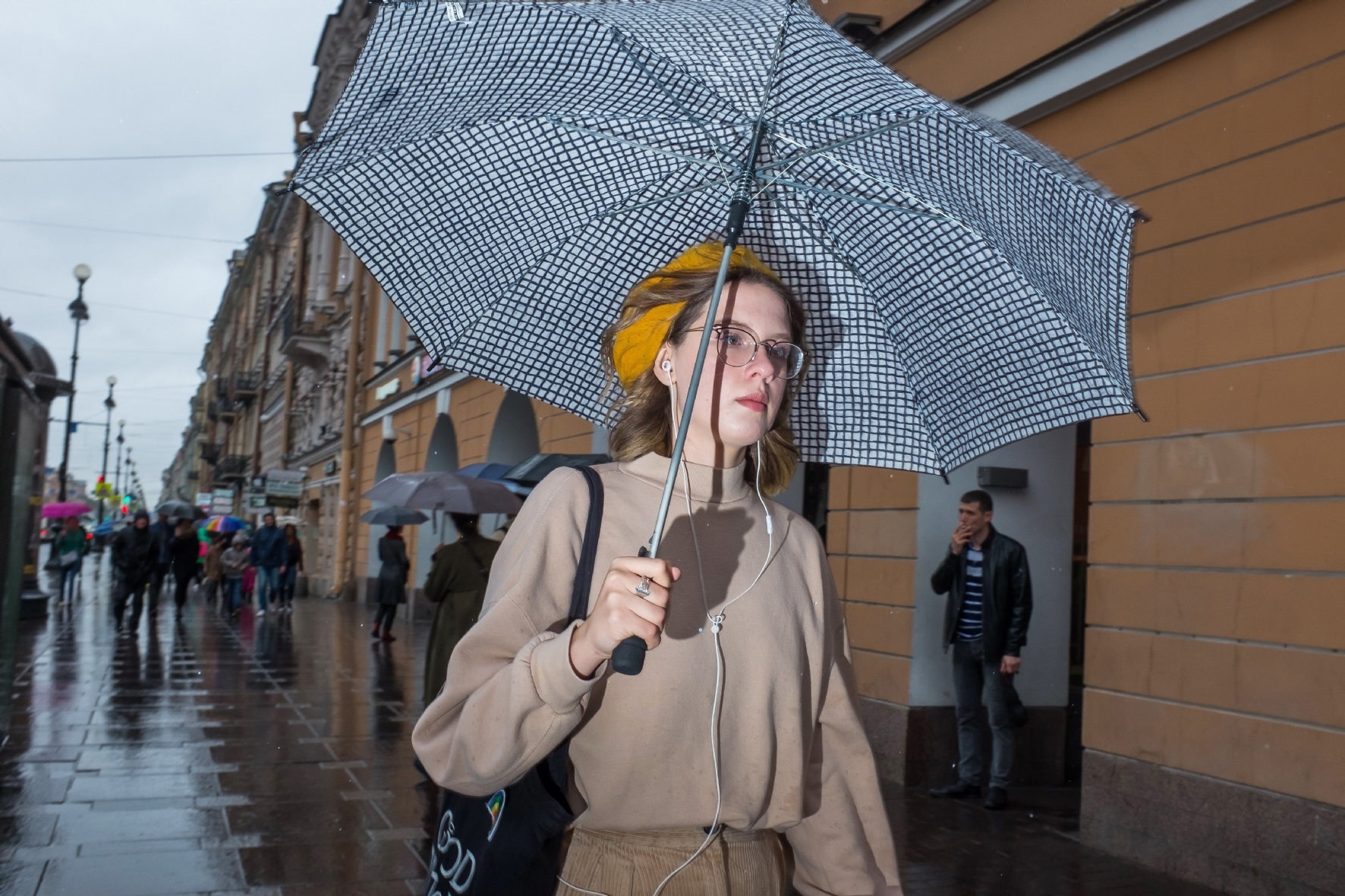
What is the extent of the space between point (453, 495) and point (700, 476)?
→ 9208 mm

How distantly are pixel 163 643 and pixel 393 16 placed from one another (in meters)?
15.8

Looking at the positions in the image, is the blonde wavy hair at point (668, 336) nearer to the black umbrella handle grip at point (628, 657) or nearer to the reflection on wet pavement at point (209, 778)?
the black umbrella handle grip at point (628, 657)

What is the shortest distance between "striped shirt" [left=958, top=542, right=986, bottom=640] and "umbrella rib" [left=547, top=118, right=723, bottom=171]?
18.2ft

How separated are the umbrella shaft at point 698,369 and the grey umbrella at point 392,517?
50.9 feet

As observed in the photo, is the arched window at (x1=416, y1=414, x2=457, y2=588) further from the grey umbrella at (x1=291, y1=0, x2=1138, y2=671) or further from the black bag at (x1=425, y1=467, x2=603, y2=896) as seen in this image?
the black bag at (x1=425, y1=467, x2=603, y2=896)

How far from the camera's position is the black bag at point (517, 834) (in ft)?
5.90

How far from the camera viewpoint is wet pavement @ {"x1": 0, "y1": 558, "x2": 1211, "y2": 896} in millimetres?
5590

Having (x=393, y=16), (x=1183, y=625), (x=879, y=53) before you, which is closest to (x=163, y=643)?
(x=879, y=53)

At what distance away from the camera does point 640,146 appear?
2.57 meters

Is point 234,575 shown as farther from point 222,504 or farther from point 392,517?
point 222,504

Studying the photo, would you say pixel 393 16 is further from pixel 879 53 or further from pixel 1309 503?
pixel 879 53

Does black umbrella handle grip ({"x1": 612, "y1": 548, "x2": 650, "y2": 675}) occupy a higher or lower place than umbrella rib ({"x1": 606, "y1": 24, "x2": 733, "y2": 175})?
lower

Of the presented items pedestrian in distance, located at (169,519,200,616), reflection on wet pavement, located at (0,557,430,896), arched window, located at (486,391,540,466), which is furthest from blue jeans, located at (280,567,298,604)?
reflection on wet pavement, located at (0,557,430,896)

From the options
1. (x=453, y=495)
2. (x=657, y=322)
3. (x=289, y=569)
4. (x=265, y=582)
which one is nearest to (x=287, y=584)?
(x=289, y=569)
